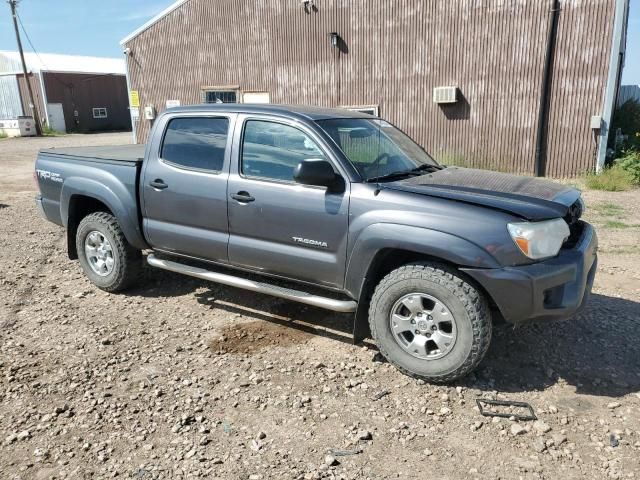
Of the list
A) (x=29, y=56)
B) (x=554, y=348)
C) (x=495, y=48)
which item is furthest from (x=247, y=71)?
(x=29, y=56)

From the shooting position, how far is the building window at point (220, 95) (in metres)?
17.8

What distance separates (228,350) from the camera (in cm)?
420

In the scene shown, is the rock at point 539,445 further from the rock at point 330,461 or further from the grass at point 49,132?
the grass at point 49,132

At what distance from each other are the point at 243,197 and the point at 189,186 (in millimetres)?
612

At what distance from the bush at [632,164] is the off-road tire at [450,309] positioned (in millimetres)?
9891

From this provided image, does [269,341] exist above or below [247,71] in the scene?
below

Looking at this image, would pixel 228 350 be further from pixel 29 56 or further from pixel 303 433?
pixel 29 56

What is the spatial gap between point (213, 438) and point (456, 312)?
1.69m

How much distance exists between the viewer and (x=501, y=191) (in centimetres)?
367

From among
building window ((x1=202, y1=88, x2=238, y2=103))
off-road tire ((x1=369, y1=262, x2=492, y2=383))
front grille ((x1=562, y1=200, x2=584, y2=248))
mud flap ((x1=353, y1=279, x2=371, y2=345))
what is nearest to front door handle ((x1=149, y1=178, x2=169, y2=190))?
mud flap ((x1=353, y1=279, x2=371, y2=345))

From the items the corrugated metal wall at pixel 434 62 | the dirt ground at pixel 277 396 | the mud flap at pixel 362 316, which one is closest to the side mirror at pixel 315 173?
the mud flap at pixel 362 316

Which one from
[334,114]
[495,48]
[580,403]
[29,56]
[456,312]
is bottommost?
[580,403]

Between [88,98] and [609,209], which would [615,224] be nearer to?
[609,209]

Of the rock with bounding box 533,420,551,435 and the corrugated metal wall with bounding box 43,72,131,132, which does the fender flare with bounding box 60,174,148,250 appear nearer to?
the rock with bounding box 533,420,551,435
